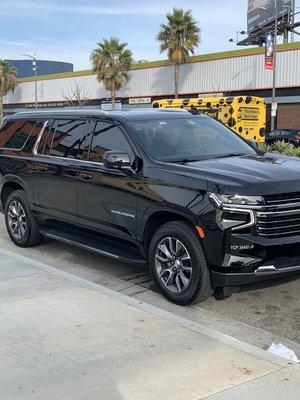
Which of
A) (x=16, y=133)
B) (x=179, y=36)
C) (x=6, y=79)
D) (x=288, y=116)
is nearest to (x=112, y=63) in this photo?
(x=179, y=36)

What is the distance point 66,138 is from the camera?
675cm

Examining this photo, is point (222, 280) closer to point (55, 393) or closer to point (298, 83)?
point (55, 393)

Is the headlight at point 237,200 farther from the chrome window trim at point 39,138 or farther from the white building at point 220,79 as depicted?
the white building at point 220,79

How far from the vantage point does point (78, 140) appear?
257 inches

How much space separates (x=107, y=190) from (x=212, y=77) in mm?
36102

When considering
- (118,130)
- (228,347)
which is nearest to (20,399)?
(228,347)

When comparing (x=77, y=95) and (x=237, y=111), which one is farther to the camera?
(x=77, y=95)

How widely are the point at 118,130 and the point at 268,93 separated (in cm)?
3280

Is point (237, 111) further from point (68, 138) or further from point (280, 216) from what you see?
point (280, 216)

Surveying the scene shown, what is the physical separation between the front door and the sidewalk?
84cm

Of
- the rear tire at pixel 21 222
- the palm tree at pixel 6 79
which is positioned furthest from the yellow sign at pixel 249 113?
the palm tree at pixel 6 79

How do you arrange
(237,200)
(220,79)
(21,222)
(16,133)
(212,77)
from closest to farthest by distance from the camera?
(237,200) < (21,222) < (16,133) < (220,79) < (212,77)

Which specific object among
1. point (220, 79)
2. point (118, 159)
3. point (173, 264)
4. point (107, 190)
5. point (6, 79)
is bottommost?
point (173, 264)

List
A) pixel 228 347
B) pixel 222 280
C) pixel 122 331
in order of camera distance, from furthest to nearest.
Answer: pixel 222 280 < pixel 122 331 < pixel 228 347
